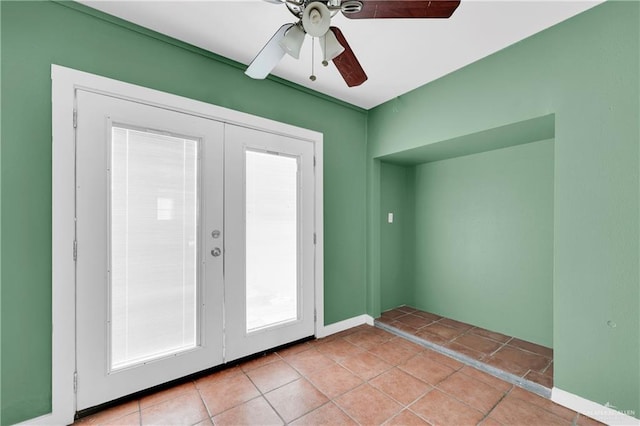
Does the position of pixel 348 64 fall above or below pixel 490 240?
above

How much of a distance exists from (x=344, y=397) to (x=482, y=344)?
159 cm

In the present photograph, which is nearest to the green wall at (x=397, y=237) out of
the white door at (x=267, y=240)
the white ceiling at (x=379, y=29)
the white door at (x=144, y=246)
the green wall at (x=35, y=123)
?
the white door at (x=267, y=240)

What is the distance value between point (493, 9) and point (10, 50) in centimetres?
293

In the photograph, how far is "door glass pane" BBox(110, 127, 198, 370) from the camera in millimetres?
1833

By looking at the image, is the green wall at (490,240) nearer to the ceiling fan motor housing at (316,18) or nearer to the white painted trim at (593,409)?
the white painted trim at (593,409)

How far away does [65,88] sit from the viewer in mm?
1661

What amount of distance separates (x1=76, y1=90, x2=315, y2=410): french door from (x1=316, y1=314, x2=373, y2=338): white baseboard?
31 centimetres

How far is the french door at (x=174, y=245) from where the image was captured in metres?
1.74

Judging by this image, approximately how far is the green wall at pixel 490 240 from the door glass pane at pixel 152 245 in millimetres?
2871

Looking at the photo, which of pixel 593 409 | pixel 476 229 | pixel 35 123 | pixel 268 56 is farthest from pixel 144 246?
pixel 476 229

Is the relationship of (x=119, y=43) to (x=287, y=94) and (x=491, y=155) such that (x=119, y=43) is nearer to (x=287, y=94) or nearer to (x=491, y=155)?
(x=287, y=94)

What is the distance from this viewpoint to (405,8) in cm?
127

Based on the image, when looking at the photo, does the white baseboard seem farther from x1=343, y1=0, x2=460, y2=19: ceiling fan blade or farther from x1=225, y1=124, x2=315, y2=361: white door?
x1=343, y1=0, x2=460, y2=19: ceiling fan blade

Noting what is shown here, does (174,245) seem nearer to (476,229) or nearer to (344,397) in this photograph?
(344,397)
